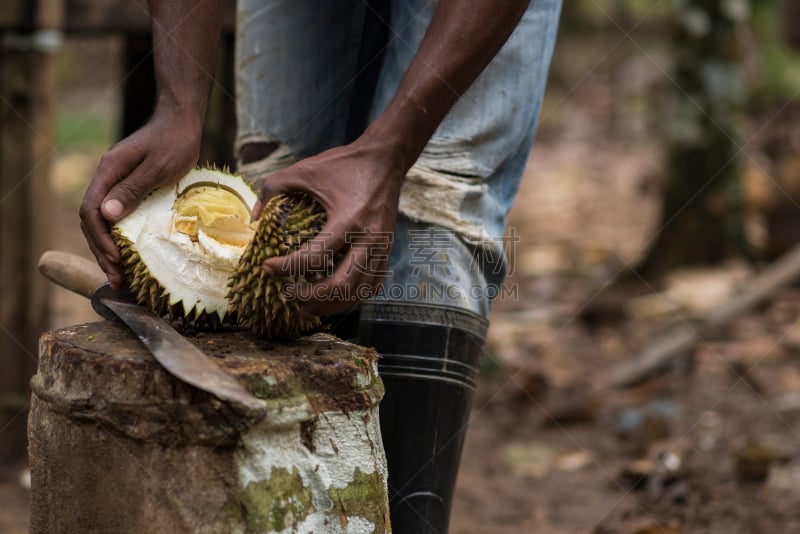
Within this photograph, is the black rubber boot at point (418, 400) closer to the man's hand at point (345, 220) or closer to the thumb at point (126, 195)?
the man's hand at point (345, 220)

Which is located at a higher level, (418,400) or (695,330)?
(695,330)

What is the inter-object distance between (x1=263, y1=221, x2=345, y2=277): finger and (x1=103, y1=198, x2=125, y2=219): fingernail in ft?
1.00

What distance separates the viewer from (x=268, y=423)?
1.31m

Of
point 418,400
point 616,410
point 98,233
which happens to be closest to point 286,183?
point 98,233

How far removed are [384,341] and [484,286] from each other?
244 millimetres

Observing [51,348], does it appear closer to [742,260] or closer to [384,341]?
[384,341]

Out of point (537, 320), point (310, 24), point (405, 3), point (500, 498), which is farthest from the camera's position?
point (537, 320)

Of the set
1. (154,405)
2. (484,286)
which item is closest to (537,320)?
(484,286)

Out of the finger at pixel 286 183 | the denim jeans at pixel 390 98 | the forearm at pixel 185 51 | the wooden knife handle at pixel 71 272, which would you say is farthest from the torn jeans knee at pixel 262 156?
the finger at pixel 286 183

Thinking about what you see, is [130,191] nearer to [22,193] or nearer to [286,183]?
[286,183]

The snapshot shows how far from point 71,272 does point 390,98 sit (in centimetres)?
70

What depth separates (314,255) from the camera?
4.48ft

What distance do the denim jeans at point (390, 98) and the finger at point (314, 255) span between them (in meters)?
0.32

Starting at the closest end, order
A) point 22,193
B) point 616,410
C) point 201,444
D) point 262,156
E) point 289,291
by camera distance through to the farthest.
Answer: point 201,444, point 289,291, point 262,156, point 22,193, point 616,410
